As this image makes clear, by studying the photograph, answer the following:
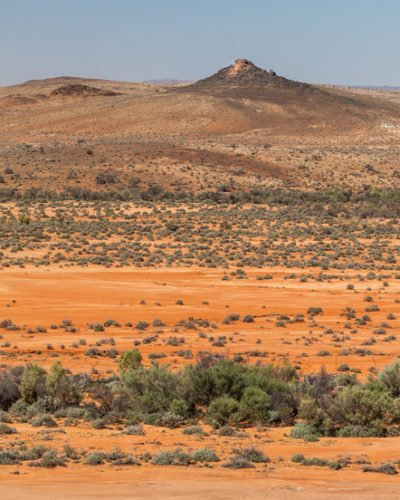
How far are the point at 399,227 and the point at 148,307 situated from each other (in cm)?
2914

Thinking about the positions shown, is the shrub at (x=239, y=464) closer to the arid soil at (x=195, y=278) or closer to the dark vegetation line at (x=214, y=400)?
the arid soil at (x=195, y=278)

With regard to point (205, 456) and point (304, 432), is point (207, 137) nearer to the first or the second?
point (304, 432)

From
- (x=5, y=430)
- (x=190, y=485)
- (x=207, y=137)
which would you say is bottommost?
(x=5, y=430)

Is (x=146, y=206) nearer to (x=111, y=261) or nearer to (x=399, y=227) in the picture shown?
(x=399, y=227)

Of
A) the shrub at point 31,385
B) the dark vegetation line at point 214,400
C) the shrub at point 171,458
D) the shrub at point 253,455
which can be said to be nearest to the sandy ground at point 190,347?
the shrub at point 253,455

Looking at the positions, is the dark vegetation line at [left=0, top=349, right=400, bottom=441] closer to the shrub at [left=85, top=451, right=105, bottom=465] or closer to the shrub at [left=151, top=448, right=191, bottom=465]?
the shrub at [left=151, top=448, right=191, bottom=465]

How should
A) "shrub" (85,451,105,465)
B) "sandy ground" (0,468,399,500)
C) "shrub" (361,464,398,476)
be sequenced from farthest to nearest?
"shrub" (85,451,105,465)
"shrub" (361,464,398,476)
"sandy ground" (0,468,399,500)

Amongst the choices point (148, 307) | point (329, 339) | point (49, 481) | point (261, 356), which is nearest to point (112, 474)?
point (49, 481)

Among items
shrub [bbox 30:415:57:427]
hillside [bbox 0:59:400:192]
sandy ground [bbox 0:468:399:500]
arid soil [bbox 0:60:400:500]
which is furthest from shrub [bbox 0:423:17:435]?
hillside [bbox 0:59:400:192]

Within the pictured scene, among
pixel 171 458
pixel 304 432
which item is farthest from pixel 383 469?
pixel 171 458

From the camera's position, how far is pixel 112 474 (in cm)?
1180

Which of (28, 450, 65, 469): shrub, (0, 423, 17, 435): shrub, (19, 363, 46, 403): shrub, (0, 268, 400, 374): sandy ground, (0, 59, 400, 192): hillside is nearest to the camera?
(28, 450, 65, 469): shrub

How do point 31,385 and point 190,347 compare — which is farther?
point 190,347

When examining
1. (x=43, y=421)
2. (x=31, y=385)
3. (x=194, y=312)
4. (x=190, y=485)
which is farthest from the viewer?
(x=194, y=312)
